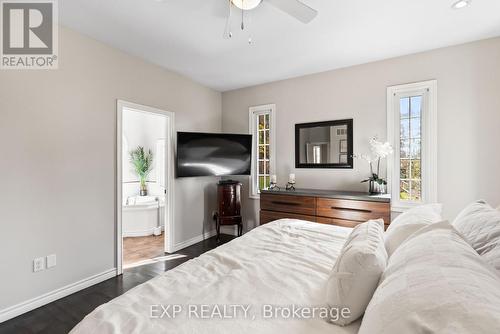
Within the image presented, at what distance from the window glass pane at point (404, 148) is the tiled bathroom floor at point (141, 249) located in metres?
3.71

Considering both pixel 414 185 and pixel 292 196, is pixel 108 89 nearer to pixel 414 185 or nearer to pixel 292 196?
pixel 292 196

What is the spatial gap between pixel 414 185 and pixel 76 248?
411 centimetres

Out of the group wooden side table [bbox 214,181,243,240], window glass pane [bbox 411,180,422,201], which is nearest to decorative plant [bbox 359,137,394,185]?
window glass pane [bbox 411,180,422,201]

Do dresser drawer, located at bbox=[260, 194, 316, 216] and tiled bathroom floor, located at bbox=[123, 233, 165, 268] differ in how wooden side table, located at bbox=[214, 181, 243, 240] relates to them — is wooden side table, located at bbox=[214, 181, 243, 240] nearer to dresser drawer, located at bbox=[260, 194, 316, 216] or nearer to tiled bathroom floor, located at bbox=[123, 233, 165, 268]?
dresser drawer, located at bbox=[260, 194, 316, 216]

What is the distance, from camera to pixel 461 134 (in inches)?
108

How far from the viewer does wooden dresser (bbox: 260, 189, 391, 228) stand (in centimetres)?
280

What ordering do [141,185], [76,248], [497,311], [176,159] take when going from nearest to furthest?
[497,311] → [76,248] → [176,159] → [141,185]

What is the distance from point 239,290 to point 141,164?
479 centimetres

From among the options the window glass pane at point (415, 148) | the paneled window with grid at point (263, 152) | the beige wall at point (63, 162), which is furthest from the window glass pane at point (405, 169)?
the beige wall at point (63, 162)

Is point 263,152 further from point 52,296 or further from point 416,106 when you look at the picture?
point 52,296

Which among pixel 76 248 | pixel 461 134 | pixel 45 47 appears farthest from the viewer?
pixel 461 134

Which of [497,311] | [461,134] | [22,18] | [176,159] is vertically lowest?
[497,311]

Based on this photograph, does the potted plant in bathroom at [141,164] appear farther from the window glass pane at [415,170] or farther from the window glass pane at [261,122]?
the window glass pane at [415,170]

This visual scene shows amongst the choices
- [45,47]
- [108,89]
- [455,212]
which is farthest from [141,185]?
[455,212]
